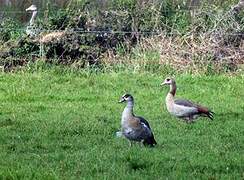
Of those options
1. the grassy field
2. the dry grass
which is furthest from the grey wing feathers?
the dry grass

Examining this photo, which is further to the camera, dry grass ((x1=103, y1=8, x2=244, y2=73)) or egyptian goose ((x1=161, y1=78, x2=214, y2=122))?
dry grass ((x1=103, y1=8, x2=244, y2=73))

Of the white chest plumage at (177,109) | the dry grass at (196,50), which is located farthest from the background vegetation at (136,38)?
the white chest plumage at (177,109)

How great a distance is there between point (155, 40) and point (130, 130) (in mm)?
8283

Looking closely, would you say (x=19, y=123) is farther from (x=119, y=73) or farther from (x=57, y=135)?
(x=119, y=73)

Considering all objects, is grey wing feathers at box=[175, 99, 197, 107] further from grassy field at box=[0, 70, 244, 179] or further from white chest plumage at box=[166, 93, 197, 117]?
grassy field at box=[0, 70, 244, 179]

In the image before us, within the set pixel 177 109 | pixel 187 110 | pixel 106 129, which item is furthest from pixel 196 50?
pixel 106 129

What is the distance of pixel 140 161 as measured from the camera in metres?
9.17

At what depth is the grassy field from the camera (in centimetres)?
889

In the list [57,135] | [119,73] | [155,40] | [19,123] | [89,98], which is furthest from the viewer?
[155,40]

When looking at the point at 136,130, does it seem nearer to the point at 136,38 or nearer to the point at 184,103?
the point at 184,103

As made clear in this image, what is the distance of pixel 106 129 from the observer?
37.6 feet

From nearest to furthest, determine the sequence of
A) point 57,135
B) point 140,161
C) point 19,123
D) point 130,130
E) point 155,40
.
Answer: point 140,161
point 130,130
point 57,135
point 19,123
point 155,40

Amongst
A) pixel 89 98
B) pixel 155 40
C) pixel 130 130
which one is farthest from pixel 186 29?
pixel 130 130

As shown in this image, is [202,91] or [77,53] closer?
[202,91]
